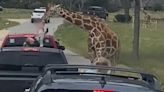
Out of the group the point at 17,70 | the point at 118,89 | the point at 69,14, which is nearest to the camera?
the point at 118,89

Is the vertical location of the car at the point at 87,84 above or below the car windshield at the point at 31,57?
above

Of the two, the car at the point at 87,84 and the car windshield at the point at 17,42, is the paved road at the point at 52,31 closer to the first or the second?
the car windshield at the point at 17,42

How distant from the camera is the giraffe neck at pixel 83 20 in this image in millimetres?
19812

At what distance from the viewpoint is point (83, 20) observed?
2020 cm

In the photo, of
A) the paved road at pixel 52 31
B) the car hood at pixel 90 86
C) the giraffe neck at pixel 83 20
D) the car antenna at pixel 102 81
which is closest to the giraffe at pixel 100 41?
→ the giraffe neck at pixel 83 20

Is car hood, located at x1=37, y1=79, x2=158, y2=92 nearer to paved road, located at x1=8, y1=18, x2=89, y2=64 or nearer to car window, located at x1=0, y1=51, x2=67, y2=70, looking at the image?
car window, located at x1=0, y1=51, x2=67, y2=70

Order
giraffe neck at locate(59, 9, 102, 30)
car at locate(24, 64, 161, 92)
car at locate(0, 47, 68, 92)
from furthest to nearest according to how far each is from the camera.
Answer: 1. giraffe neck at locate(59, 9, 102, 30)
2. car at locate(0, 47, 68, 92)
3. car at locate(24, 64, 161, 92)

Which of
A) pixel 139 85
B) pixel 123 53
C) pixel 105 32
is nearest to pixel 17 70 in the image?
pixel 139 85

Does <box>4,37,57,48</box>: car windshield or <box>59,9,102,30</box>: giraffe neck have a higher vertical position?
<box>59,9,102,30</box>: giraffe neck

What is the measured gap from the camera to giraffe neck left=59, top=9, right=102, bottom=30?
19.8m

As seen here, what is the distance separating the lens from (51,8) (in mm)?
21359

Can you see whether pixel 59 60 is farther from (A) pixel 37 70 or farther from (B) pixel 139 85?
(B) pixel 139 85

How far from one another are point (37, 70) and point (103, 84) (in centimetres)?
635

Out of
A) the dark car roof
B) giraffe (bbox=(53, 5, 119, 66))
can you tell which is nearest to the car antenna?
the dark car roof
